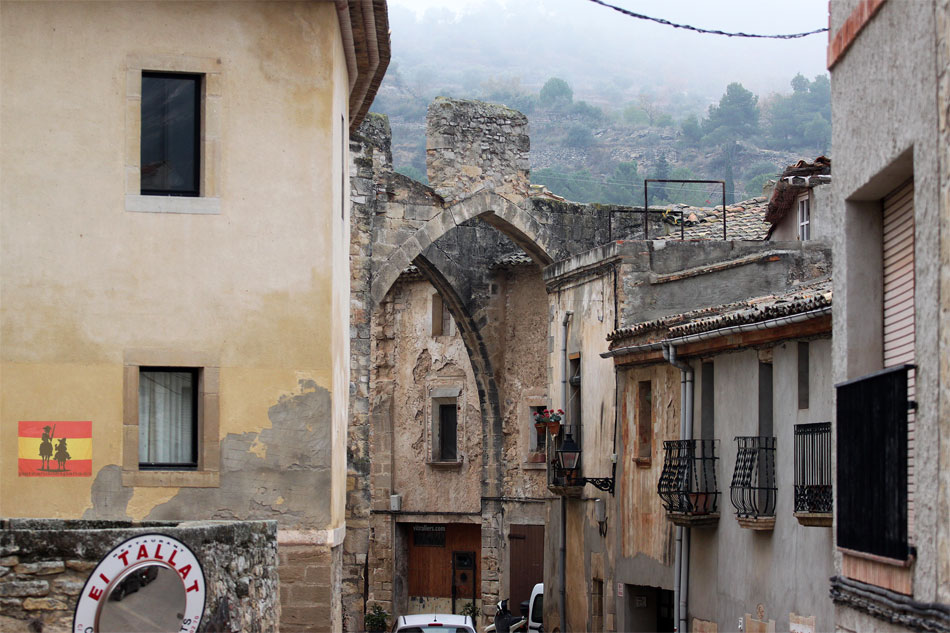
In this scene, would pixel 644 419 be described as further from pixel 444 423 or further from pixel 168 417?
pixel 444 423

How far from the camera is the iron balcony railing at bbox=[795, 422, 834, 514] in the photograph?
13.5m

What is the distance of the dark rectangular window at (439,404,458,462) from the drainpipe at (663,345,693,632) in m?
18.7

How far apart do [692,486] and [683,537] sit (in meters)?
0.82

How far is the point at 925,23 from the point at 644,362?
482 inches

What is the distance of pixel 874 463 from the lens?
28.9 feet

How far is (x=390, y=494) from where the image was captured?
121 ft

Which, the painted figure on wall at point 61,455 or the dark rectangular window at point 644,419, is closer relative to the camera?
the painted figure on wall at point 61,455

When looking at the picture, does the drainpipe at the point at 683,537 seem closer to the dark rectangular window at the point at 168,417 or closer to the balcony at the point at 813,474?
the balcony at the point at 813,474

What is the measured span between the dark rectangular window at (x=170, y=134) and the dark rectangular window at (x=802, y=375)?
5.65 metres

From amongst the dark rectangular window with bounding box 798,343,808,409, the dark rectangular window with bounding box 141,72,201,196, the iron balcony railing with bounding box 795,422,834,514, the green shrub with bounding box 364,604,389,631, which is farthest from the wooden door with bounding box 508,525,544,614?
the dark rectangular window with bounding box 141,72,201,196

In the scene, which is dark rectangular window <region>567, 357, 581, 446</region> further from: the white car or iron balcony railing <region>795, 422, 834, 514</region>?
iron balcony railing <region>795, 422, 834, 514</region>

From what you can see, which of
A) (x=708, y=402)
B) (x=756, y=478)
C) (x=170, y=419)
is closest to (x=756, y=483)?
(x=756, y=478)

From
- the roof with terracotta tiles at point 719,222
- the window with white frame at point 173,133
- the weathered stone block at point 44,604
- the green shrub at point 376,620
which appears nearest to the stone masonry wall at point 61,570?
the weathered stone block at point 44,604

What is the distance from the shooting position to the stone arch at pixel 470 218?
30.0 metres
